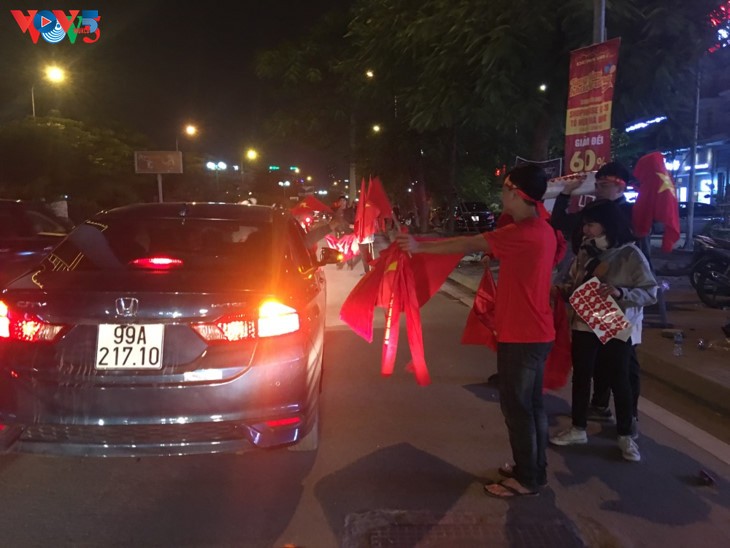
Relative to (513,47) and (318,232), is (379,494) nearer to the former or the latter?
(318,232)

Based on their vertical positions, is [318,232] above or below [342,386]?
above

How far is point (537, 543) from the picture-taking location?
10.2 feet

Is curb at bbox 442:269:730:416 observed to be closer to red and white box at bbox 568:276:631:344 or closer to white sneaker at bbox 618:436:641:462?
white sneaker at bbox 618:436:641:462

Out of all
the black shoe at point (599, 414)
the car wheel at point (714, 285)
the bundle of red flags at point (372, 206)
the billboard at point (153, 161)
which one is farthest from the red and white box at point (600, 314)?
the billboard at point (153, 161)

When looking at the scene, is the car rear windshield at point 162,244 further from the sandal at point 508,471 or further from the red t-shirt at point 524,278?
the sandal at point 508,471

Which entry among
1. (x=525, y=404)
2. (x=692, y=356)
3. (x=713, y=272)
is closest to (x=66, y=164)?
(x=713, y=272)

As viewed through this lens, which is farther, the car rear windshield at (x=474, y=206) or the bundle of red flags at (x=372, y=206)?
the car rear windshield at (x=474, y=206)

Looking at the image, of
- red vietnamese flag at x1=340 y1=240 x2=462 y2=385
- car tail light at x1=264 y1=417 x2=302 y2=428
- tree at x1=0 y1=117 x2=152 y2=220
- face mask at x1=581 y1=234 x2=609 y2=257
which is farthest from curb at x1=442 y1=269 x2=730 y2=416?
tree at x1=0 y1=117 x2=152 y2=220

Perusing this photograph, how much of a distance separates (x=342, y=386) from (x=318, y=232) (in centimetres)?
464

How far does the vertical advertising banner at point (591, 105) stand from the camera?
26.8 feet

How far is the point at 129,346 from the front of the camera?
3.11 m

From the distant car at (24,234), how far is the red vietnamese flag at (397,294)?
193 inches

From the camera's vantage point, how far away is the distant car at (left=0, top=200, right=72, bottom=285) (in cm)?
707

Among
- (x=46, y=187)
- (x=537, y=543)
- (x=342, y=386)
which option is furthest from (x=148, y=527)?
(x=46, y=187)
